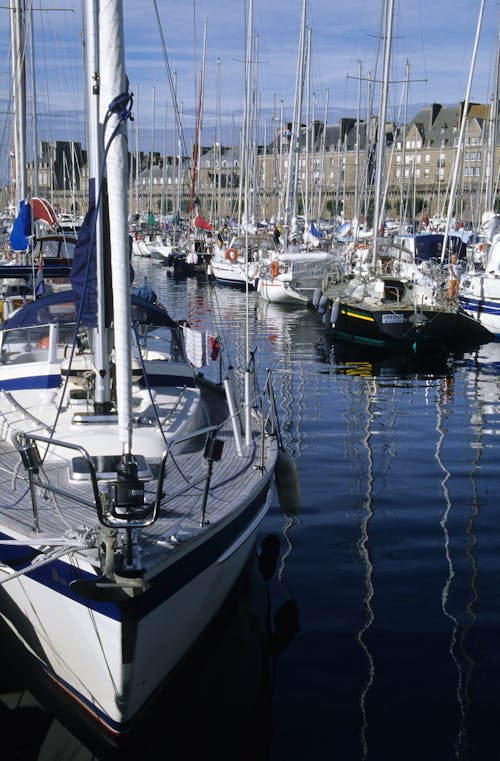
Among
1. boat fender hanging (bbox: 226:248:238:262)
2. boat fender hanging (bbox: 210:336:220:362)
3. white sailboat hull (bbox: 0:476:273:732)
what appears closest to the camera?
white sailboat hull (bbox: 0:476:273:732)

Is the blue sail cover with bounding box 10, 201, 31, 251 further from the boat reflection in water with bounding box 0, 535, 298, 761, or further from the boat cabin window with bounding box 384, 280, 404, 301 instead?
the boat cabin window with bounding box 384, 280, 404, 301

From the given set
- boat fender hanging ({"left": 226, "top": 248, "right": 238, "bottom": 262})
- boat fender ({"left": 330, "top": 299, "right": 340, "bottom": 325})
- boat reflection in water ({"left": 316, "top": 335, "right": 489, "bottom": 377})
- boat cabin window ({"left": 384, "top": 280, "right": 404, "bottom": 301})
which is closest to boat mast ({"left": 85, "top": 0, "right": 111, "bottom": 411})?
boat reflection in water ({"left": 316, "top": 335, "right": 489, "bottom": 377})

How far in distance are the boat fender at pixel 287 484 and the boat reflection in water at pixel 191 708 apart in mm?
1619

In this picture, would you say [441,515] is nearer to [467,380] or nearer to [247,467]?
[247,467]

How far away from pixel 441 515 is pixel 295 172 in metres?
33.6

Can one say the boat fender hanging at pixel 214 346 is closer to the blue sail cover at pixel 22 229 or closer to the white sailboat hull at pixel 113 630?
the white sailboat hull at pixel 113 630

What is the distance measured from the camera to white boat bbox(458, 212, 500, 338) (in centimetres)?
2964

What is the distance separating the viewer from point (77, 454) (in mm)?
9594

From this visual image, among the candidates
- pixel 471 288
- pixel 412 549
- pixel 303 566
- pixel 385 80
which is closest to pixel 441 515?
pixel 412 549

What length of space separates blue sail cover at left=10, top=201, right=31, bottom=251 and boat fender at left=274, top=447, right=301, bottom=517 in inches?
464

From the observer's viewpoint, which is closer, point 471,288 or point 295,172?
point 471,288

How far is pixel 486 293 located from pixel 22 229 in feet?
52.9

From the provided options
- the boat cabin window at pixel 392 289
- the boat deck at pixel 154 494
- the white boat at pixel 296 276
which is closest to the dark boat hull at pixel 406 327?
the boat cabin window at pixel 392 289

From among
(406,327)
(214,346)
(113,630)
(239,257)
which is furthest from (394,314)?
(239,257)
